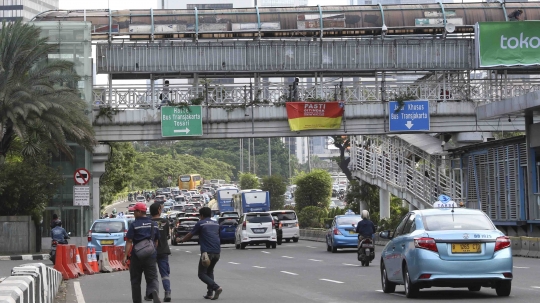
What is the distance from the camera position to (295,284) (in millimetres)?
20766

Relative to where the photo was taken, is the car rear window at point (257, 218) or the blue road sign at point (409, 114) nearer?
the blue road sign at point (409, 114)

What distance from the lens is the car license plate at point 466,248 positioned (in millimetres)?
15266

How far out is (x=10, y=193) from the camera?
133ft

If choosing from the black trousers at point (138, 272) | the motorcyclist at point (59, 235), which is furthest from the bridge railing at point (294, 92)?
the black trousers at point (138, 272)

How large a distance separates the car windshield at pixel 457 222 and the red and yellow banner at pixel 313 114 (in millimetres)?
26756

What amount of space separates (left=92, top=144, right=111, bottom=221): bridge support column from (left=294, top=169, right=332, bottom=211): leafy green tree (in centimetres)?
3467

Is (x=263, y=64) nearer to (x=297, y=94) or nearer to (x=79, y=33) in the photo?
(x=297, y=94)

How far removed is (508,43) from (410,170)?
870 cm

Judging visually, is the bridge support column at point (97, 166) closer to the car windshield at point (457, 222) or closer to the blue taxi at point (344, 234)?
the blue taxi at point (344, 234)

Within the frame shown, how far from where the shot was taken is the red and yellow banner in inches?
1677

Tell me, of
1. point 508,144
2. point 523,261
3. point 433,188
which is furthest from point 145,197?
point 523,261

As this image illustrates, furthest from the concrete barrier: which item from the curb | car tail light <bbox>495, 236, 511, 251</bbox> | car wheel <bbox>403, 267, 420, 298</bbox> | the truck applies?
the truck

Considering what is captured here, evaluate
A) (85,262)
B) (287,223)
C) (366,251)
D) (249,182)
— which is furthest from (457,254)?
(249,182)

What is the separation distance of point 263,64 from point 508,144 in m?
11.2
